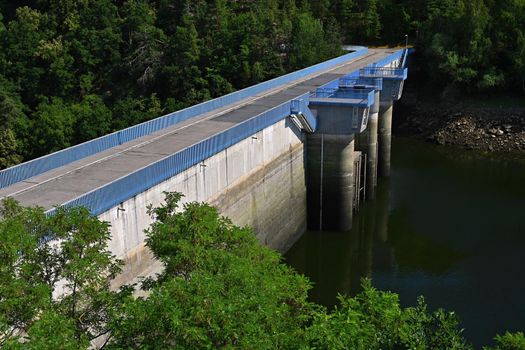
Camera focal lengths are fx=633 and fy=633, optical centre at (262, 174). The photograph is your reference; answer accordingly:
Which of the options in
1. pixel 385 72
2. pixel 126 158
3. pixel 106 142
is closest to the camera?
pixel 126 158

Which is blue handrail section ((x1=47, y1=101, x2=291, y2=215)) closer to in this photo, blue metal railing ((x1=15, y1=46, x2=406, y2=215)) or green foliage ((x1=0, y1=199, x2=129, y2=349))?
blue metal railing ((x1=15, y1=46, x2=406, y2=215))

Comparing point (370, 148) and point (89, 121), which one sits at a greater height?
point (89, 121)

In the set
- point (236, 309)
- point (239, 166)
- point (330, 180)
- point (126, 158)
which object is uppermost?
point (236, 309)

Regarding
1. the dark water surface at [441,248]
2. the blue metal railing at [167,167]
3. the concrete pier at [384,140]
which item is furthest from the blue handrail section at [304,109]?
the concrete pier at [384,140]

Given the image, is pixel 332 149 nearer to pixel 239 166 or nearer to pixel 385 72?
pixel 239 166

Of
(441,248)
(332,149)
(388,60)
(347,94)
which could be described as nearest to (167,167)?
(332,149)

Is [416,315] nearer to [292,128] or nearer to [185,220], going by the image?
[185,220]
